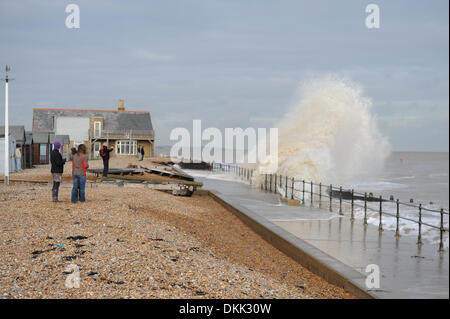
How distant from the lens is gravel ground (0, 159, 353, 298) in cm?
530

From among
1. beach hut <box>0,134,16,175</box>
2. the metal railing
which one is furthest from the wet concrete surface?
beach hut <box>0,134,16,175</box>

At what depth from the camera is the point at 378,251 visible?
29.3 feet

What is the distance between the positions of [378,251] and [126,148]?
45631 mm

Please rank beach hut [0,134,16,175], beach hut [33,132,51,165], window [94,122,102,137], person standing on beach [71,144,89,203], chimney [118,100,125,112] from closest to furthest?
1. person standing on beach [71,144,89,203]
2. beach hut [0,134,16,175]
3. beach hut [33,132,51,165]
4. window [94,122,102,137]
5. chimney [118,100,125,112]

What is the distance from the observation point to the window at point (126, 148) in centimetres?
5175

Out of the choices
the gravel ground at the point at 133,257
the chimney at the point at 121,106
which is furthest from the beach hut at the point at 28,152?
the chimney at the point at 121,106

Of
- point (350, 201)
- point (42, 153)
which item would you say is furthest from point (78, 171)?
point (42, 153)

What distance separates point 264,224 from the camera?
10789 mm

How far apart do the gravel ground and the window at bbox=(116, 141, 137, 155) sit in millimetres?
41078

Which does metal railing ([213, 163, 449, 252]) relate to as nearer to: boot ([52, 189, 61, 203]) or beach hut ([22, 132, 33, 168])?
boot ([52, 189, 61, 203])

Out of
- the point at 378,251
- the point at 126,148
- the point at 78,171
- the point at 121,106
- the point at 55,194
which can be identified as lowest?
the point at 378,251

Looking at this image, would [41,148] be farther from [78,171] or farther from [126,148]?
[78,171]

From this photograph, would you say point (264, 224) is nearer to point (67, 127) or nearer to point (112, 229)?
point (112, 229)

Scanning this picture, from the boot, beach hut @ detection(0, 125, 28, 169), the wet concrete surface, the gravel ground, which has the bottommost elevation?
the wet concrete surface
